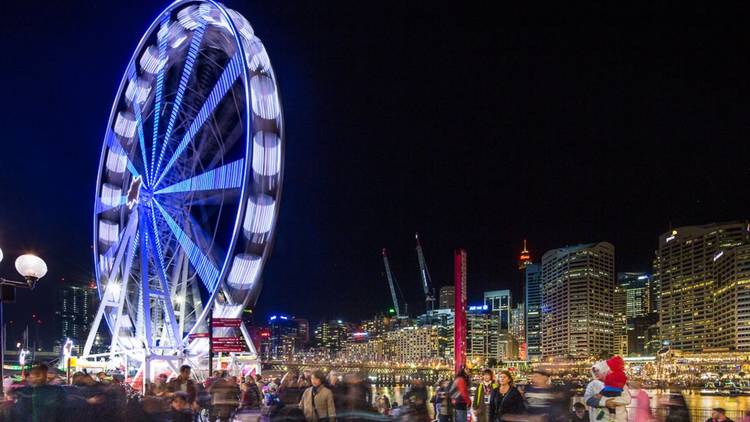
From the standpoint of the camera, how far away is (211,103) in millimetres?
24938

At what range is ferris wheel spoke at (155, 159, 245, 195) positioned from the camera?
914 inches

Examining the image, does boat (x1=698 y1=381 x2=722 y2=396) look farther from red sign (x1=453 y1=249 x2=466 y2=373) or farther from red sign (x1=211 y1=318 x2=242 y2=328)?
red sign (x1=211 y1=318 x2=242 y2=328)

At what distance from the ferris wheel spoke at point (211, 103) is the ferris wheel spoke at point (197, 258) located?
1.55 m

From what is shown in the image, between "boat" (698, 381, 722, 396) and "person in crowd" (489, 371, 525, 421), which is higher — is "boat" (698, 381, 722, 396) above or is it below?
below

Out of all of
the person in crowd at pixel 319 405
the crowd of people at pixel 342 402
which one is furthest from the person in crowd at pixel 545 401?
the person in crowd at pixel 319 405

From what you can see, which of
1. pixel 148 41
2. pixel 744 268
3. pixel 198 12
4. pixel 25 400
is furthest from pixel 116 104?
pixel 744 268

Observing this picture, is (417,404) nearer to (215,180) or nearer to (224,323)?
(224,323)

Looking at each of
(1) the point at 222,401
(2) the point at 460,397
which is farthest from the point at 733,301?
(1) the point at 222,401

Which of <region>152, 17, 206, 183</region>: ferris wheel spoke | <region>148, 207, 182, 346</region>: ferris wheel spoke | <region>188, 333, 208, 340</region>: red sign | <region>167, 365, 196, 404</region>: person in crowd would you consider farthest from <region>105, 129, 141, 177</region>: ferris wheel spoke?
<region>167, 365, 196, 404</region>: person in crowd

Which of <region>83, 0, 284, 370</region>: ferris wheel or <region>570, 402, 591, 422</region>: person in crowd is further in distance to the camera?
<region>83, 0, 284, 370</region>: ferris wheel

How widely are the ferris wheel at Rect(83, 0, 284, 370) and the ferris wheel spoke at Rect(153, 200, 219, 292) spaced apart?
0.15 ft

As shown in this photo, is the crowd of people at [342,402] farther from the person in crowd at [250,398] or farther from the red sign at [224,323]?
the red sign at [224,323]

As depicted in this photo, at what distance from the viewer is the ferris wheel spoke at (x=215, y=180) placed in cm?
2322

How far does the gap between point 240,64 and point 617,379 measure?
18.2 meters
